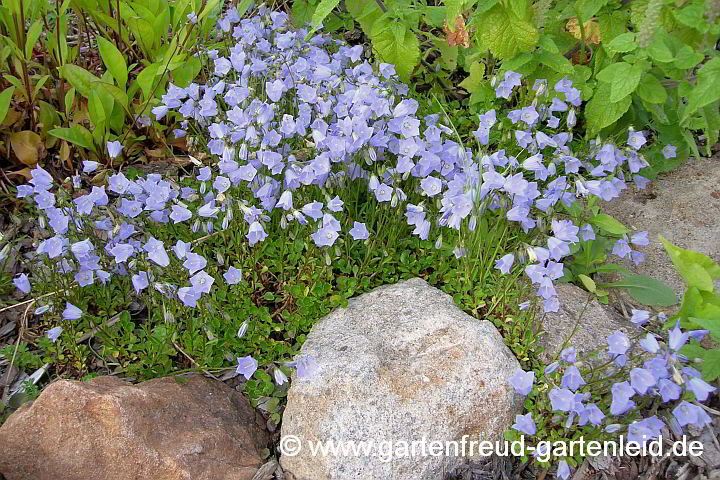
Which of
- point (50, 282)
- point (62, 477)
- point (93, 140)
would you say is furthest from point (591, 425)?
point (93, 140)

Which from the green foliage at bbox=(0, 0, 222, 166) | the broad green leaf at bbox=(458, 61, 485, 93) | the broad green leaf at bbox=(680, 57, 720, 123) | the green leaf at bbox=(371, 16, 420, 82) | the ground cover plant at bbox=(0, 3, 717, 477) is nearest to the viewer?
the broad green leaf at bbox=(680, 57, 720, 123)

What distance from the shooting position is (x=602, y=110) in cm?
320

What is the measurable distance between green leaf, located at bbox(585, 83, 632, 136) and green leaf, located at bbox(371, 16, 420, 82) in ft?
2.85

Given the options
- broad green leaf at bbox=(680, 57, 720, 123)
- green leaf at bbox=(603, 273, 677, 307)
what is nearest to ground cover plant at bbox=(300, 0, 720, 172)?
broad green leaf at bbox=(680, 57, 720, 123)

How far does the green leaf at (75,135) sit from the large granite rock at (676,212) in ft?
8.77

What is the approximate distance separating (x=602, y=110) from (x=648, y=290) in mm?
861

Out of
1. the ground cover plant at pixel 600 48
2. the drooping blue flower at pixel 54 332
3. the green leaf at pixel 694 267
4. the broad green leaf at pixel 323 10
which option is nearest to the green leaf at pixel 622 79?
the ground cover plant at pixel 600 48

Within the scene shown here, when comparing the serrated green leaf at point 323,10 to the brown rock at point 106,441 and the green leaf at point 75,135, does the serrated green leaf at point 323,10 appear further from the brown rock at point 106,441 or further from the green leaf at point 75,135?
the brown rock at point 106,441

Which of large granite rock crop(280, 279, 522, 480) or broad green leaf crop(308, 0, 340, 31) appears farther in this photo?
broad green leaf crop(308, 0, 340, 31)

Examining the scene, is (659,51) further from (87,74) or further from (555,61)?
(87,74)

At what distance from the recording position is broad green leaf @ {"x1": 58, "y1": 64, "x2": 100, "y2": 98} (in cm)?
351

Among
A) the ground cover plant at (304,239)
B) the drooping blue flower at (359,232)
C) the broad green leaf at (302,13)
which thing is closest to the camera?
the ground cover plant at (304,239)

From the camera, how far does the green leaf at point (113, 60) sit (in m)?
3.50

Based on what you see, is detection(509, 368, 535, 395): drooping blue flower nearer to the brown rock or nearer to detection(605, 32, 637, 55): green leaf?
the brown rock
